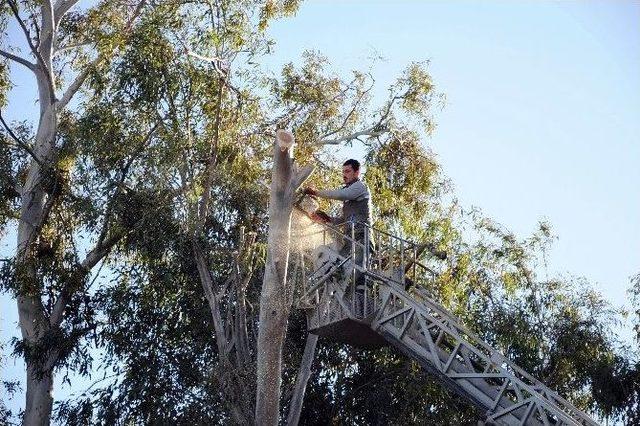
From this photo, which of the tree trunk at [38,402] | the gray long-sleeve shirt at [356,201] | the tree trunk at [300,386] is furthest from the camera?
the tree trunk at [38,402]

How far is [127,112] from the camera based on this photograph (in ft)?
57.6

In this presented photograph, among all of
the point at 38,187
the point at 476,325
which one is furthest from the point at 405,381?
the point at 38,187

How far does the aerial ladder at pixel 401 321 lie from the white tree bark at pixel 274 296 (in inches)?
28.9

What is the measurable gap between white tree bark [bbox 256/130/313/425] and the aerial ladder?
733mm

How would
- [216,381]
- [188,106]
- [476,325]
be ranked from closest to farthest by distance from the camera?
[216,381] → [188,106] → [476,325]

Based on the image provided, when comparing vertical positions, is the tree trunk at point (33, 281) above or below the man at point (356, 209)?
above

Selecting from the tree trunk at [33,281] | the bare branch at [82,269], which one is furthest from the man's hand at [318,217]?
the tree trunk at [33,281]

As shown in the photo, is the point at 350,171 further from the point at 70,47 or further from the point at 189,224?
the point at 70,47

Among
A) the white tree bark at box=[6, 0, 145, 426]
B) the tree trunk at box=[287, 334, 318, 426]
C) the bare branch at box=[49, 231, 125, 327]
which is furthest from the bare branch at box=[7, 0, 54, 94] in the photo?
the tree trunk at box=[287, 334, 318, 426]

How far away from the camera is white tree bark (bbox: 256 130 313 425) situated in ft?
40.1

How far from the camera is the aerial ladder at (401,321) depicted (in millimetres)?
11284

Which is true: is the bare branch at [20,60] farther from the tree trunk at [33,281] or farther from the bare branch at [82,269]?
the bare branch at [82,269]

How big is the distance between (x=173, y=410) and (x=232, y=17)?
6.22 metres

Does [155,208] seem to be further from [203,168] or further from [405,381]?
[405,381]
